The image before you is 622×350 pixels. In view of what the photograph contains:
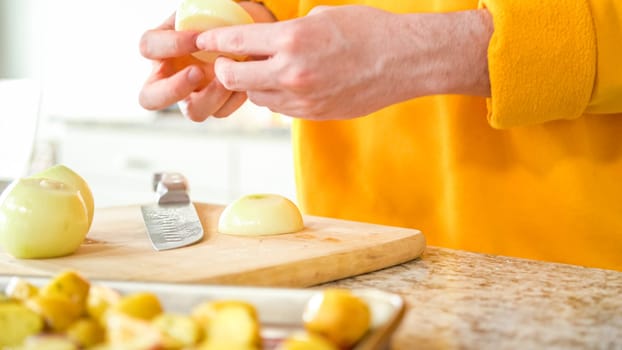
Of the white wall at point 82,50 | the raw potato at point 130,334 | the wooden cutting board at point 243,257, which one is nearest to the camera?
the raw potato at point 130,334

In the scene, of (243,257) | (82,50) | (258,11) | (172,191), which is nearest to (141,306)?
(243,257)

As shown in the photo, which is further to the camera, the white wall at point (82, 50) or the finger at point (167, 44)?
the white wall at point (82, 50)

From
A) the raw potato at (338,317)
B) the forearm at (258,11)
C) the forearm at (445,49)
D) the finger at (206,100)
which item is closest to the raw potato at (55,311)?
the raw potato at (338,317)

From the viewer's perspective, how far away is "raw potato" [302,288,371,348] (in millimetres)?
404

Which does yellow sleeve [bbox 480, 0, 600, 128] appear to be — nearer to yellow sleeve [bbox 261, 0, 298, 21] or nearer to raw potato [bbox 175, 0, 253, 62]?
raw potato [bbox 175, 0, 253, 62]

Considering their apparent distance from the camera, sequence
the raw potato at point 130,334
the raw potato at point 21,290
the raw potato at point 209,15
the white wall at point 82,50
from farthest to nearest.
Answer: the white wall at point 82,50
the raw potato at point 209,15
the raw potato at point 21,290
the raw potato at point 130,334

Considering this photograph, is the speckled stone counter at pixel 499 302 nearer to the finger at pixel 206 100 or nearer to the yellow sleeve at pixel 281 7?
the finger at pixel 206 100

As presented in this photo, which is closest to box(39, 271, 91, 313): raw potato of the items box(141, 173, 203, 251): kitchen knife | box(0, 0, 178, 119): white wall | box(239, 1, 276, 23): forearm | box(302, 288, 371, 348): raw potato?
box(302, 288, 371, 348): raw potato

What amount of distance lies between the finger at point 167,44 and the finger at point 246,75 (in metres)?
0.13

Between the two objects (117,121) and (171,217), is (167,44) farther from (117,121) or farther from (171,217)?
(117,121)

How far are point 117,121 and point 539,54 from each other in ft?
8.81

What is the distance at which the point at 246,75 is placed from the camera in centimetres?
83

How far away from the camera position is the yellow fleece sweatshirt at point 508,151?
0.80 meters

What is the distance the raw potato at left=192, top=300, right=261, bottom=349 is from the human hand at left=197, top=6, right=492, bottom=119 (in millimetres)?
402
